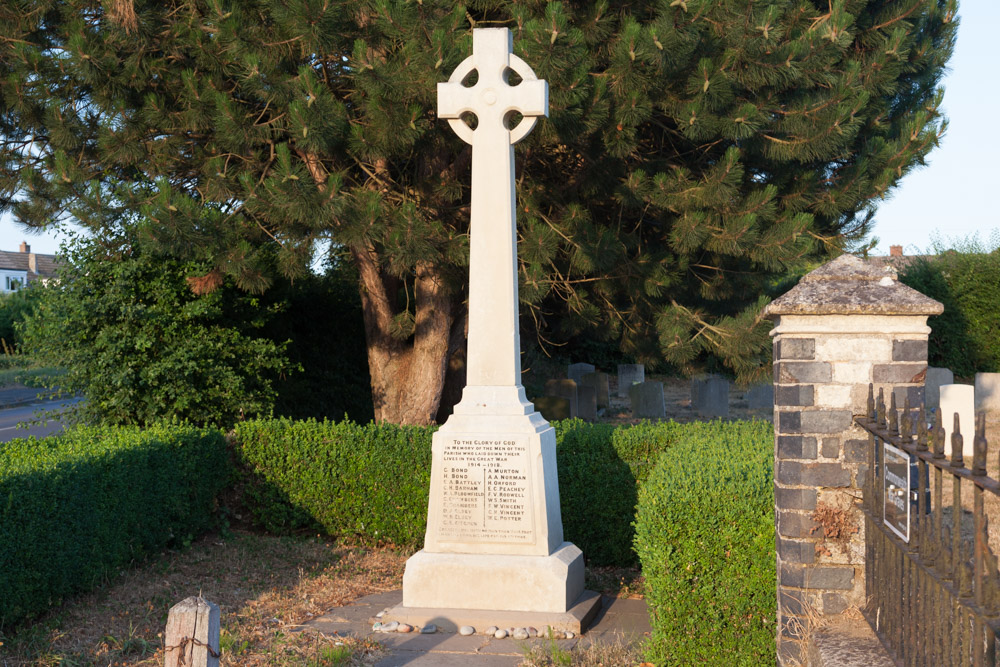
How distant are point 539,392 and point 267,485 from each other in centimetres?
794

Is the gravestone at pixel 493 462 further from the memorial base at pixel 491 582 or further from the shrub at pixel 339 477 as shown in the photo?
the shrub at pixel 339 477

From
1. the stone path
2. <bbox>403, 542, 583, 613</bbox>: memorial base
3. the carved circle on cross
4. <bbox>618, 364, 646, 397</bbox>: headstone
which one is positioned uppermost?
the carved circle on cross

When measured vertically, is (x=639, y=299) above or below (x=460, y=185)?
below

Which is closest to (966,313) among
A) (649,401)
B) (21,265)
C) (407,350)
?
(649,401)

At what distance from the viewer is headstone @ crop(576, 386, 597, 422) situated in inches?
626

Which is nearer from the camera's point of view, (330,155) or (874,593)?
(874,593)

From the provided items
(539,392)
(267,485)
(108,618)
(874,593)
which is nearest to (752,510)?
(874,593)

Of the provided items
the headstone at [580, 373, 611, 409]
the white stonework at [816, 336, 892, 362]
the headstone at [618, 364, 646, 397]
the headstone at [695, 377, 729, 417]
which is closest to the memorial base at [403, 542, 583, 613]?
the white stonework at [816, 336, 892, 362]

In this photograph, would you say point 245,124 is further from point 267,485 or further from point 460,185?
point 267,485

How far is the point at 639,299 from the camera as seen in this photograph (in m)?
9.81

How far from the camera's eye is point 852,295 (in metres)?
4.00

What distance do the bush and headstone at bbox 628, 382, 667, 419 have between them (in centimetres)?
1119

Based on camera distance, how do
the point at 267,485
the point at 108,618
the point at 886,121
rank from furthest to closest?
the point at 886,121 → the point at 267,485 → the point at 108,618

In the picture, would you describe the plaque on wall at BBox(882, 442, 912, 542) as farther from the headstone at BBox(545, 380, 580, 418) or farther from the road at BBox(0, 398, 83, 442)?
the road at BBox(0, 398, 83, 442)
